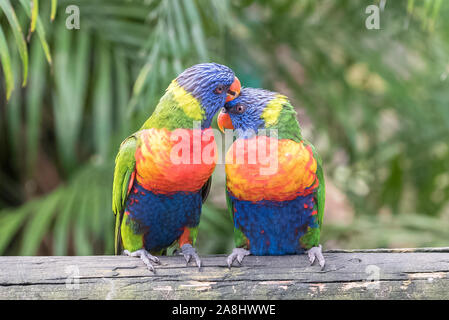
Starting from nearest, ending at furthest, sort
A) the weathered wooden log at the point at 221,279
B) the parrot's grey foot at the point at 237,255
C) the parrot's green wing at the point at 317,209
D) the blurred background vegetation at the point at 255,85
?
the weathered wooden log at the point at 221,279
the parrot's grey foot at the point at 237,255
the parrot's green wing at the point at 317,209
the blurred background vegetation at the point at 255,85

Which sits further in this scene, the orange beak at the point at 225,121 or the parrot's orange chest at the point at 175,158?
the orange beak at the point at 225,121

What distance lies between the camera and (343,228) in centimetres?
341

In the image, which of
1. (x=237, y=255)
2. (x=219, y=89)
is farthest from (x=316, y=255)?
(x=219, y=89)

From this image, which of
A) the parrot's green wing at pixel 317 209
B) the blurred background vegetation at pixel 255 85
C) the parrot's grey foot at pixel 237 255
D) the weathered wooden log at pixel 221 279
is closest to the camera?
the weathered wooden log at pixel 221 279

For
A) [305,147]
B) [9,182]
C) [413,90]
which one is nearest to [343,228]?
[413,90]

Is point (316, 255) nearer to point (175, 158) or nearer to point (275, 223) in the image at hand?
point (275, 223)

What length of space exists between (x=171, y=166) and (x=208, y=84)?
0.34 metres

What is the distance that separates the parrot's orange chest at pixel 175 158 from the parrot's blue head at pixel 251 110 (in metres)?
0.17

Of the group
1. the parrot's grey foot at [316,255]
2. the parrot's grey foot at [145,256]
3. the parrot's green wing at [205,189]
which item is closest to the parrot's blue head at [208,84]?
the parrot's green wing at [205,189]

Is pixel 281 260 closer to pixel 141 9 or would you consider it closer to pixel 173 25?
pixel 173 25

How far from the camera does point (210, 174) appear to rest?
190cm

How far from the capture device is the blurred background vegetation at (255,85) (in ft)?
10.1

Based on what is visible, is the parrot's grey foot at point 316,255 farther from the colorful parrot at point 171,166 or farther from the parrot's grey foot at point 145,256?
the parrot's grey foot at point 145,256

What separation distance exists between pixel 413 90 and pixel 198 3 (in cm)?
206
